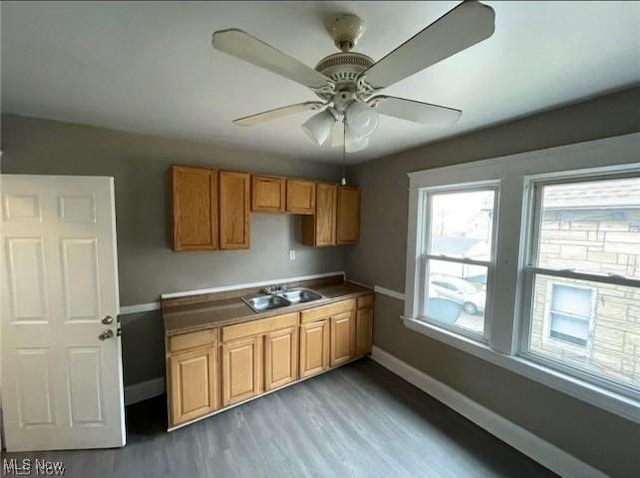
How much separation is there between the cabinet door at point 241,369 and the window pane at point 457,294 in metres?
1.76

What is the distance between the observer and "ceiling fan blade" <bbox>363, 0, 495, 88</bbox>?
0.74 metres

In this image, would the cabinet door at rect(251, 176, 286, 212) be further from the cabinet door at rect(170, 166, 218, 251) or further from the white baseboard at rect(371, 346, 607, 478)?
the white baseboard at rect(371, 346, 607, 478)

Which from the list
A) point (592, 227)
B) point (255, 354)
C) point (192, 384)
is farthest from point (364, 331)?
point (592, 227)

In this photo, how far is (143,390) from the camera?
263cm

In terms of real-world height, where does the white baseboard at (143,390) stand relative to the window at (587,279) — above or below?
below

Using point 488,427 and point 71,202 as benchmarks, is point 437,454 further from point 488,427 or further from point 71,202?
point 71,202

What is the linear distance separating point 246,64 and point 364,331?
2943 millimetres

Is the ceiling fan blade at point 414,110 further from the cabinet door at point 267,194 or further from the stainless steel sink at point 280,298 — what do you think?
the stainless steel sink at point 280,298

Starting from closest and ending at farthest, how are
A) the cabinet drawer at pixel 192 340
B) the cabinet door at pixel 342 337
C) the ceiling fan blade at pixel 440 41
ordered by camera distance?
the ceiling fan blade at pixel 440 41 → the cabinet drawer at pixel 192 340 → the cabinet door at pixel 342 337

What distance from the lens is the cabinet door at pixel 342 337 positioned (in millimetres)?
3109

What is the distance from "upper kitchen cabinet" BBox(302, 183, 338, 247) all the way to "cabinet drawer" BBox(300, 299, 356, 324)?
0.72 metres

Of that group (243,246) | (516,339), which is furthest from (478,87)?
(243,246)

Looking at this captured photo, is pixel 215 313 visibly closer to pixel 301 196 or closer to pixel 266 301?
pixel 266 301

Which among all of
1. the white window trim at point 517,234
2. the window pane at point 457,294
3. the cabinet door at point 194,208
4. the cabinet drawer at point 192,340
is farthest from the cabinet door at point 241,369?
the window pane at point 457,294
